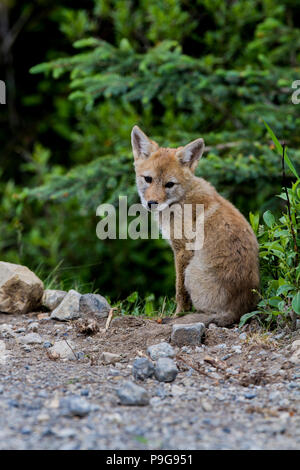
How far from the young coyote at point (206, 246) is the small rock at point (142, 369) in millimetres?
1087

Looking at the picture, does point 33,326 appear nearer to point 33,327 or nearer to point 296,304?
point 33,327

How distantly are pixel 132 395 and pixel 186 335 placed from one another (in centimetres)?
102

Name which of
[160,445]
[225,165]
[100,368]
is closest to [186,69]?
[225,165]

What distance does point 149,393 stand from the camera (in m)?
3.18

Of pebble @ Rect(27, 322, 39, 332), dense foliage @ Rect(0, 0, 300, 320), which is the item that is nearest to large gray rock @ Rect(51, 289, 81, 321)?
pebble @ Rect(27, 322, 39, 332)

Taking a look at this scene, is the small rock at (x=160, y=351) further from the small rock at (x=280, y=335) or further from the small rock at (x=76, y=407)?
the small rock at (x=76, y=407)

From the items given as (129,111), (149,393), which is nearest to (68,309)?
(149,393)

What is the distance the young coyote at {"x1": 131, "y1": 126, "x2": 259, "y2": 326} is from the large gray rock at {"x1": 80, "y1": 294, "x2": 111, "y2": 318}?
65 centimetres

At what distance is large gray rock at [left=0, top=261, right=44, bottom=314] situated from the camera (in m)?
4.70

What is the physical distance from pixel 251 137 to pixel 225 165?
42.4 inches

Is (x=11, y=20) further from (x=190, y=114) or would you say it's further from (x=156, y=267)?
(x=156, y=267)

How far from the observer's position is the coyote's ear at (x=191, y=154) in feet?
16.8

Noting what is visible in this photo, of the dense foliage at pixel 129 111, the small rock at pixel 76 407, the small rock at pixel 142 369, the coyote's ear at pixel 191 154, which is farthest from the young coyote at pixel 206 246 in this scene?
the small rock at pixel 76 407

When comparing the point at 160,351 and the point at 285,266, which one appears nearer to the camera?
the point at 160,351
